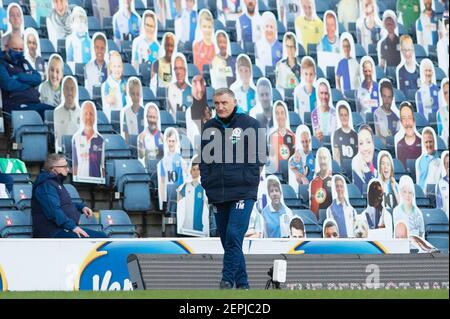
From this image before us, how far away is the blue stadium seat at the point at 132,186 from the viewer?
16359 millimetres

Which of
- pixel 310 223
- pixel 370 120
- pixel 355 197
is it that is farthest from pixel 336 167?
pixel 370 120

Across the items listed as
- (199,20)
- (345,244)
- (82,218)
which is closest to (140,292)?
(345,244)

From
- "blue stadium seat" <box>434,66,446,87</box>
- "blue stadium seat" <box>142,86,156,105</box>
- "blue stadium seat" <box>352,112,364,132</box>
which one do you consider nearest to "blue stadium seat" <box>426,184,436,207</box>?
"blue stadium seat" <box>352,112,364,132</box>

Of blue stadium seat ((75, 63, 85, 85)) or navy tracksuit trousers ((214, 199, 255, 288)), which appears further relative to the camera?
blue stadium seat ((75, 63, 85, 85))

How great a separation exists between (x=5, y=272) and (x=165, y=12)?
7.87 m

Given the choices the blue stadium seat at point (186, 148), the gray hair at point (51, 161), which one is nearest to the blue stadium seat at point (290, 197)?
the blue stadium seat at point (186, 148)

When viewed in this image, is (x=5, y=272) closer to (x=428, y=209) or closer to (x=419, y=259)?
(x=419, y=259)

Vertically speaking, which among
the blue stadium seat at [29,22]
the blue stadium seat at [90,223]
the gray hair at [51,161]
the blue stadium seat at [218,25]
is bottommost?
the blue stadium seat at [90,223]

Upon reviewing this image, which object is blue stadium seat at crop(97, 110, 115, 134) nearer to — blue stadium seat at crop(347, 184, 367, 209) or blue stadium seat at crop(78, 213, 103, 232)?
blue stadium seat at crop(78, 213, 103, 232)

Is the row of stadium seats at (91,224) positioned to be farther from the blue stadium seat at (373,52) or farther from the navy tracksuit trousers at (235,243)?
the blue stadium seat at (373,52)

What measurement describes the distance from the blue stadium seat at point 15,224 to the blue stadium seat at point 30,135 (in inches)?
82.3

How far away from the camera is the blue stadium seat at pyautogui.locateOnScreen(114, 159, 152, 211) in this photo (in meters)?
16.4

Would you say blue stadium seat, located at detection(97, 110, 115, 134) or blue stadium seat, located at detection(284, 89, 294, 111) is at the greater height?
blue stadium seat, located at detection(284, 89, 294, 111)

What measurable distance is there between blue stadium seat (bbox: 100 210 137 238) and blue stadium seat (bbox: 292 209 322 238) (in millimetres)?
2160
